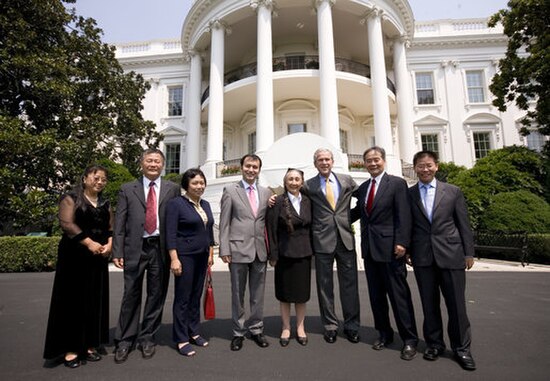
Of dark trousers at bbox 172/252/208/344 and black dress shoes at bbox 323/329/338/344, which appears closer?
dark trousers at bbox 172/252/208/344

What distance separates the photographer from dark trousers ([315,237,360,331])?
345cm

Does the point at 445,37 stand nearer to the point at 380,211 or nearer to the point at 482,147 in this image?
the point at 482,147

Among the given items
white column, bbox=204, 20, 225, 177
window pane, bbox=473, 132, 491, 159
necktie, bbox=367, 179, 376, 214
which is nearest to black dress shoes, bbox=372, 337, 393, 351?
necktie, bbox=367, 179, 376, 214

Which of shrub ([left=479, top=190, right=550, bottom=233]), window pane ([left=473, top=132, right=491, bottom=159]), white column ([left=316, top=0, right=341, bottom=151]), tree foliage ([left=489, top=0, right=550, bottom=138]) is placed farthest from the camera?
window pane ([left=473, top=132, right=491, bottom=159])

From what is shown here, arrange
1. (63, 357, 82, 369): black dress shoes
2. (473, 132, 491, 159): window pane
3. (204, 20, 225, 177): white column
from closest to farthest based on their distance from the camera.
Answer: (63, 357, 82, 369): black dress shoes → (204, 20, 225, 177): white column → (473, 132, 491, 159): window pane

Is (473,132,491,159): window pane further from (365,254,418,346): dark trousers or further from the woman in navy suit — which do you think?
the woman in navy suit

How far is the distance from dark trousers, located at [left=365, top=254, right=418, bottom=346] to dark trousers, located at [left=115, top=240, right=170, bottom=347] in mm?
2291

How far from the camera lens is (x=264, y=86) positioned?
15039 mm

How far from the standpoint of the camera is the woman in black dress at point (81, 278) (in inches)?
115

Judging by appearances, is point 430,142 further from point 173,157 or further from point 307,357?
point 307,357

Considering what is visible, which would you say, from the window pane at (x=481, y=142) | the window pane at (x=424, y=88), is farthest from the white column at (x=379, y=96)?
the window pane at (x=481, y=142)

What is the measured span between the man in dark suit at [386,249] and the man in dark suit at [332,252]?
0.66ft

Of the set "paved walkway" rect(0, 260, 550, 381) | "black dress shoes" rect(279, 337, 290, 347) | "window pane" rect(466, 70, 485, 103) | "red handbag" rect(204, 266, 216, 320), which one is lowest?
"paved walkway" rect(0, 260, 550, 381)

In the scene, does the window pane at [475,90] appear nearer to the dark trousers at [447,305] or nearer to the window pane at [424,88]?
the window pane at [424,88]
